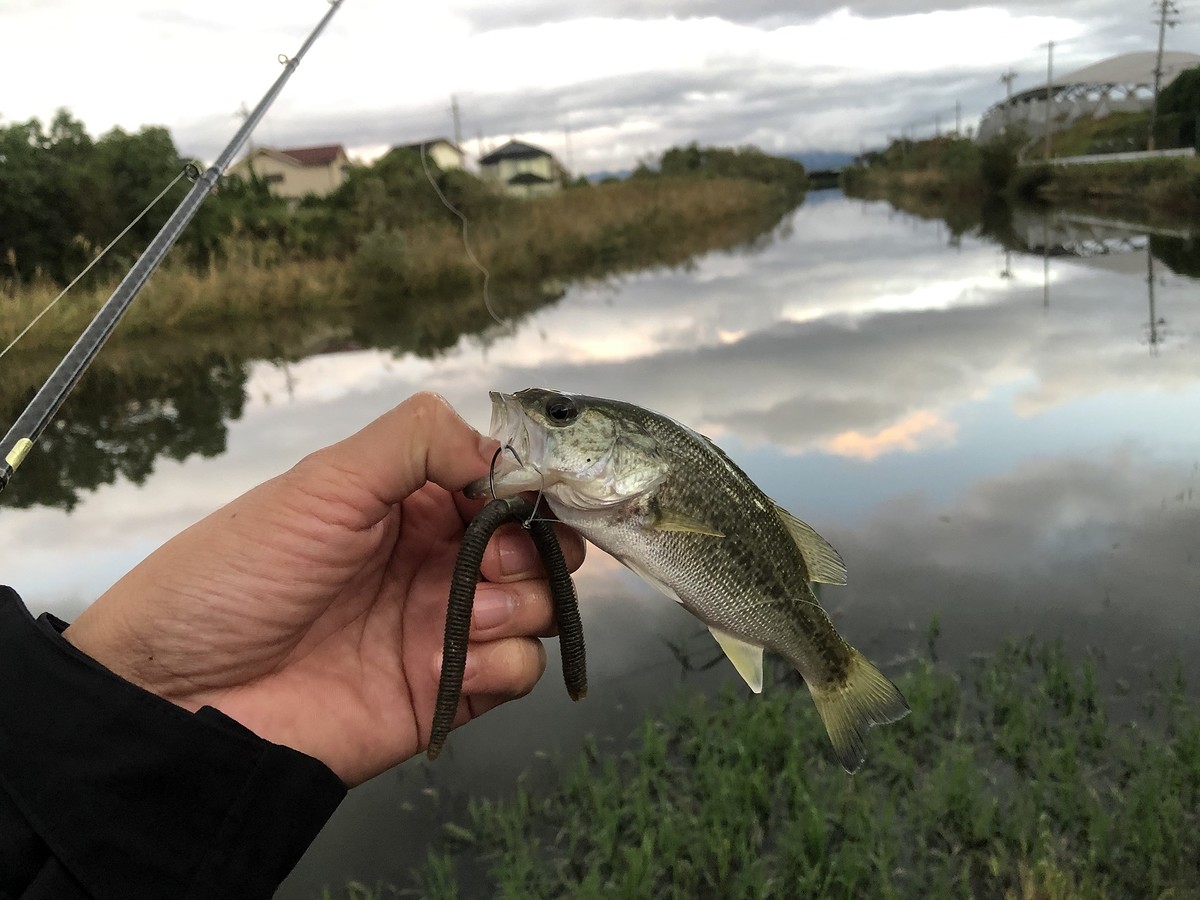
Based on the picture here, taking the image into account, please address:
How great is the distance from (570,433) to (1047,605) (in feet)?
19.7

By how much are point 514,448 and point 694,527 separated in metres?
0.52

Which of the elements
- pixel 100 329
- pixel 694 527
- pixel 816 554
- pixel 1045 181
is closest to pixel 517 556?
pixel 694 527

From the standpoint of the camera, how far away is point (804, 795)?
443cm

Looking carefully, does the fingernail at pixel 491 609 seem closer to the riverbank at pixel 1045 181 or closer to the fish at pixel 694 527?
the fish at pixel 694 527

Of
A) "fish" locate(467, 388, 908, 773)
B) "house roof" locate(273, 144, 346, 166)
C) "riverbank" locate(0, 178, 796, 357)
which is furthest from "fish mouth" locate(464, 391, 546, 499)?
"house roof" locate(273, 144, 346, 166)

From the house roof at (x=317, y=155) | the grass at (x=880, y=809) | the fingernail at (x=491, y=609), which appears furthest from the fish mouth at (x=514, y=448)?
the house roof at (x=317, y=155)

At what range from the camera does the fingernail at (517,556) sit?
2.34 m

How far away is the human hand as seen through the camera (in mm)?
2176

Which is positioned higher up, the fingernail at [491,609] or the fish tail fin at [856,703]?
the fingernail at [491,609]

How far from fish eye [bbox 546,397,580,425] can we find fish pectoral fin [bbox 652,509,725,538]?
1.15 ft

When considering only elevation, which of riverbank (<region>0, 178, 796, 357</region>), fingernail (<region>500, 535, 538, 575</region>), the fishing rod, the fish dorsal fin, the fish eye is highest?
the fishing rod

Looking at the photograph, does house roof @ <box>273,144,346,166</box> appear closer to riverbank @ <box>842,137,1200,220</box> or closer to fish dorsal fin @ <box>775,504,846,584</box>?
riverbank @ <box>842,137,1200,220</box>

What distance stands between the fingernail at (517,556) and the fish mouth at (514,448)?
0.35 meters

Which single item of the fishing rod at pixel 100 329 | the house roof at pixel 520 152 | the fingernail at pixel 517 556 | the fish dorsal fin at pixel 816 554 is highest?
the house roof at pixel 520 152
